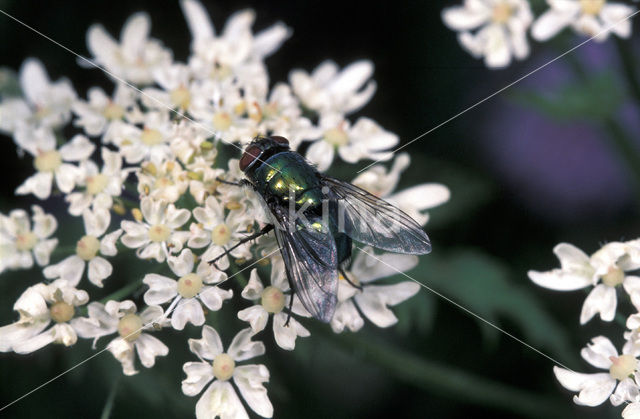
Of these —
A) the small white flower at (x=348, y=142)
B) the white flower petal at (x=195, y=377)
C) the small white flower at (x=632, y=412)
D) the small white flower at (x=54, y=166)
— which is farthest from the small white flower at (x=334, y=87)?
the small white flower at (x=632, y=412)

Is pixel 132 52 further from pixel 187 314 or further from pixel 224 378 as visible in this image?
pixel 224 378

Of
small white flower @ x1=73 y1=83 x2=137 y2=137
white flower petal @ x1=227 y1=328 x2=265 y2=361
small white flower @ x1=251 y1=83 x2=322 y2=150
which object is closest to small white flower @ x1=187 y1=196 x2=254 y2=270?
white flower petal @ x1=227 y1=328 x2=265 y2=361

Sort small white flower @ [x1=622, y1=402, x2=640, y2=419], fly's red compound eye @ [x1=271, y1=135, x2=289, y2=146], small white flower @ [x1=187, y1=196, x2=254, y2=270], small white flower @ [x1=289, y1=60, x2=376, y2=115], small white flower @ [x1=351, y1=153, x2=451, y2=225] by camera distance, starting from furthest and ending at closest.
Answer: small white flower @ [x1=289, y1=60, x2=376, y2=115], small white flower @ [x1=351, y1=153, x2=451, y2=225], fly's red compound eye @ [x1=271, y1=135, x2=289, y2=146], small white flower @ [x1=187, y1=196, x2=254, y2=270], small white flower @ [x1=622, y1=402, x2=640, y2=419]

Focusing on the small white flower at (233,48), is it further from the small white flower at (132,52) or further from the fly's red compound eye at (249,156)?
the fly's red compound eye at (249,156)

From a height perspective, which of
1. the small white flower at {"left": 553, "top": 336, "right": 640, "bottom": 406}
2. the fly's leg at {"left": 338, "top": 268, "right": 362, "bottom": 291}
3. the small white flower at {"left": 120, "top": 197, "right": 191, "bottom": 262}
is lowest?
the small white flower at {"left": 553, "top": 336, "right": 640, "bottom": 406}

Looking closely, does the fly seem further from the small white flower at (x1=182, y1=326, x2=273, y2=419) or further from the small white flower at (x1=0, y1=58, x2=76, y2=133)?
the small white flower at (x1=0, y1=58, x2=76, y2=133)

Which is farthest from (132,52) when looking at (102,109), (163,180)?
(163,180)

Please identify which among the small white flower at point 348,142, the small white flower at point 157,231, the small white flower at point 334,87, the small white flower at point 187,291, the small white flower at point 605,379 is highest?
the small white flower at point 334,87
